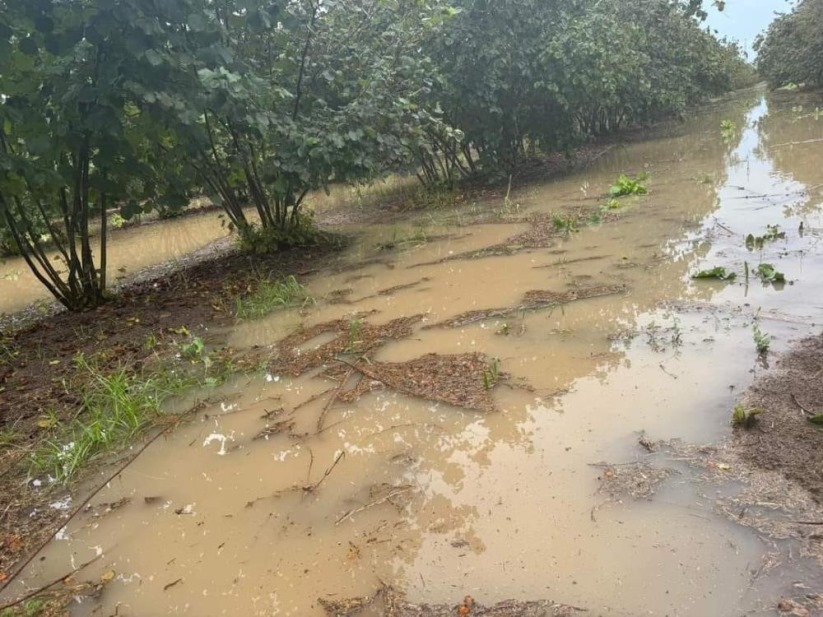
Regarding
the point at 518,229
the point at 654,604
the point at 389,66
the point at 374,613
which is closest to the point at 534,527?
the point at 654,604

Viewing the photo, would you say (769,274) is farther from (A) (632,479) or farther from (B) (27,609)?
(B) (27,609)

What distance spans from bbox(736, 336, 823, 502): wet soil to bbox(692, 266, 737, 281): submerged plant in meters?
1.48

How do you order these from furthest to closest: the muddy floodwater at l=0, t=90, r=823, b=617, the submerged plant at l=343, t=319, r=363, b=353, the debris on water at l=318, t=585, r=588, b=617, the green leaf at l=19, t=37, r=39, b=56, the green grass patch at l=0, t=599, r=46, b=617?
the green leaf at l=19, t=37, r=39, b=56 < the submerged plant at l=343, t=319, r=363, b=353 < the green grass patch at l=0, t=599, r=46, b=617 < the muddy floodwater at l=0, t=90, r=823, b=617 < the debris on water at l=318, t=585, r=588, b=617

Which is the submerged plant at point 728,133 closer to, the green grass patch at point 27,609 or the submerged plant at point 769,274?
the submerged plant at point 769,274

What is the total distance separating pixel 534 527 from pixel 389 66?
729 centimetres

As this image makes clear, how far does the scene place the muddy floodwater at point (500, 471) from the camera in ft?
7.20

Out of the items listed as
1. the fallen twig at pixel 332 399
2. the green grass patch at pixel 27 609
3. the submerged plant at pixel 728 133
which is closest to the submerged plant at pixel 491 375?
the fallen twig at pixel 332 399

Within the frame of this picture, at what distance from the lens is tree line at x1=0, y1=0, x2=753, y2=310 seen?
5.44 metres

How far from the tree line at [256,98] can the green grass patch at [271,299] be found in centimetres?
161

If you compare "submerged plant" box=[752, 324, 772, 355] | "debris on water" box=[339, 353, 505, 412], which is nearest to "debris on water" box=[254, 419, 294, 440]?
"debris on water" box=[339, 353, 505, 412]

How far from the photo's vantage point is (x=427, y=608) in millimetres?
2111

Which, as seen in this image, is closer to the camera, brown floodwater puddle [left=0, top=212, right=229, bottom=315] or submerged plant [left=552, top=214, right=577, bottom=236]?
submerged plant [left=552, top=214, right=577, bottom=236]

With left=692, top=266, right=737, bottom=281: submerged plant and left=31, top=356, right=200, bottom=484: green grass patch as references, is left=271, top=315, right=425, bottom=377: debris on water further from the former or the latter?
left=692, top=266, right=737, bottom=281: submerged plant

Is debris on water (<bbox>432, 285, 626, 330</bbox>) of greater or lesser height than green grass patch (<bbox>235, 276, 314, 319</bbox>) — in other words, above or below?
below
